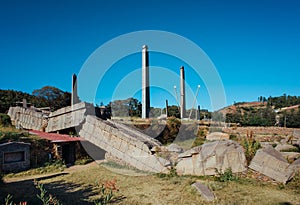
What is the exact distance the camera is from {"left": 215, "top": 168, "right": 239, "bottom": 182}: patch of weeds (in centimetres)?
785

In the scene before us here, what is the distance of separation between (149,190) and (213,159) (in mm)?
2597

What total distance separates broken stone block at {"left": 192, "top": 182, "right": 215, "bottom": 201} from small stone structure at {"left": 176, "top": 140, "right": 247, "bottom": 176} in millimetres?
1592

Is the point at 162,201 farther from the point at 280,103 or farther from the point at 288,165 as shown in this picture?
the point at 280,103

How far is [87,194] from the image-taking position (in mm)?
7180

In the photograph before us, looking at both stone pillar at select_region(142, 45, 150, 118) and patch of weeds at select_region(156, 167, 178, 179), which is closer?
patch of weeds at select_region(156, 167, 178, 179)

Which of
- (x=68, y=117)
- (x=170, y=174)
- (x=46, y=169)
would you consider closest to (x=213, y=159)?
(x=170, y=174)

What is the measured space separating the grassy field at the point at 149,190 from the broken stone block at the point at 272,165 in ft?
0.99

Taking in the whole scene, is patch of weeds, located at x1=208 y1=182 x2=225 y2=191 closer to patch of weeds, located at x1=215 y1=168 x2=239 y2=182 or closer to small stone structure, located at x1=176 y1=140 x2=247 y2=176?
patch of weeds, located at x1=215 y1=168 x2=239 y2=182

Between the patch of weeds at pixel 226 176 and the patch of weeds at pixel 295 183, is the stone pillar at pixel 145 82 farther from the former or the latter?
the patch of weeds at pixel 295 183

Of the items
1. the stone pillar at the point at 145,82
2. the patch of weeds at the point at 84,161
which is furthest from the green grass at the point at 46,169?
the stone pillar at the point at 145,82

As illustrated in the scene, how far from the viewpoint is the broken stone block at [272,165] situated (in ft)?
24.3

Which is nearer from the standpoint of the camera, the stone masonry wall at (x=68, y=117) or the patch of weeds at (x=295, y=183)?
the patch of weeds at (x=295, y=183)

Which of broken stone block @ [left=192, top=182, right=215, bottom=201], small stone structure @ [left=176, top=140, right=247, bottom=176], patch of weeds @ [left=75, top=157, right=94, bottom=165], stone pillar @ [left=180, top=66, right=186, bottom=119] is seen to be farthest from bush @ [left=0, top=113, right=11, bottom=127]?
stone pillar @ [left=180, top=66, right=186, bottom=119]

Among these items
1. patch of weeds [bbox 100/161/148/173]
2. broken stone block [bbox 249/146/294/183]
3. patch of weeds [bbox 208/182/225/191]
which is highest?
broken stone block [bbox 249/146/294/183]
